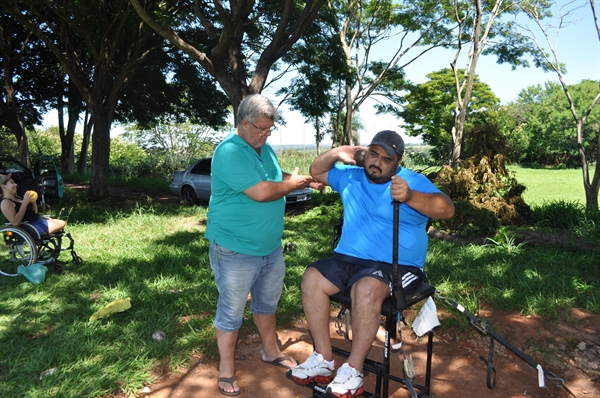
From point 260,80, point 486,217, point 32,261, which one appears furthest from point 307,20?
point 32,261

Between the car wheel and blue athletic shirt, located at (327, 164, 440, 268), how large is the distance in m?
9.24

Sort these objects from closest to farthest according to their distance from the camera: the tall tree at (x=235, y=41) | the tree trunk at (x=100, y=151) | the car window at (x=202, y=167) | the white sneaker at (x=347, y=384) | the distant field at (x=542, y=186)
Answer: the white sneaker at (x=347, y=384) < the tall tree at (x=235, y=41) < the tree trunk at (x=100, y=151) < the car window at (x=202, y=167) < the distant field at (x=542, y=186)

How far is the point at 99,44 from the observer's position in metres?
11.2

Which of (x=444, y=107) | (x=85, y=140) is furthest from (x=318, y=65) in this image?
(x=444, y=107)

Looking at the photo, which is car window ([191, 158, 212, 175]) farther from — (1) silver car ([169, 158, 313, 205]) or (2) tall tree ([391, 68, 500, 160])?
(2) tall tree ([391, 68, 500, 160])

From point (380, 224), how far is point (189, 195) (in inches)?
381

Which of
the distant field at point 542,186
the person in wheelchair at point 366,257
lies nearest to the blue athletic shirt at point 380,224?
the person in wheelchair at point 366,257

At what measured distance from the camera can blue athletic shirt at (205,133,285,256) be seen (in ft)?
8.46

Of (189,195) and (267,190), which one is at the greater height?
(267,190)

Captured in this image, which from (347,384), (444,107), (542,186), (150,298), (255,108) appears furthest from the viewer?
A: (444,107)

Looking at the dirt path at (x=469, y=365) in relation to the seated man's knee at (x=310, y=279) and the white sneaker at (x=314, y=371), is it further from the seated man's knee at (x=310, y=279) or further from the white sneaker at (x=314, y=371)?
the seated man's knee at (x=310, y=279)

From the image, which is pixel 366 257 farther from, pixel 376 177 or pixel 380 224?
pixel 376 177

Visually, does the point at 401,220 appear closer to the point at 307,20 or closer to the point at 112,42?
the point at 307,20

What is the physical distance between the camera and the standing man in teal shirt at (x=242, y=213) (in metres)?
2.59
